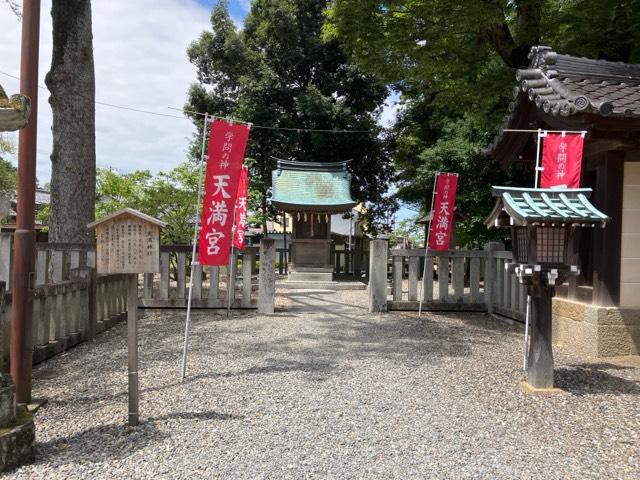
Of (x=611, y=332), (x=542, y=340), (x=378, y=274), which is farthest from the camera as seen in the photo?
(x=378, y=274)

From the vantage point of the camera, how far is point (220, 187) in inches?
237

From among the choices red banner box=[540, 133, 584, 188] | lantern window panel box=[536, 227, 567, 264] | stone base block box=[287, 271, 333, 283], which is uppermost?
red banner box=[540, 133, 584, 188]

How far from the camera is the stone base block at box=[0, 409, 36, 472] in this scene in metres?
2.97

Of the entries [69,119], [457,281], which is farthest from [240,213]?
[457,281]

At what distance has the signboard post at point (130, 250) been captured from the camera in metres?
3.75

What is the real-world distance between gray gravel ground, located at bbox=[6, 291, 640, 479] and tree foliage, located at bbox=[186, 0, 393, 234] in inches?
592

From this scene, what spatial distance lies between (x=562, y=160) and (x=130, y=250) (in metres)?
4.74

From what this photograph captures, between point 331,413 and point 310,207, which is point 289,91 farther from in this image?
point 331,413

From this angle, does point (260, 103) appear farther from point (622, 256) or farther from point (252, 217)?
point (622, 256)

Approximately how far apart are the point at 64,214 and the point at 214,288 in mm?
2978

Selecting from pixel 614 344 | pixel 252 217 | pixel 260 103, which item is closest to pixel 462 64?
pixel 614 344

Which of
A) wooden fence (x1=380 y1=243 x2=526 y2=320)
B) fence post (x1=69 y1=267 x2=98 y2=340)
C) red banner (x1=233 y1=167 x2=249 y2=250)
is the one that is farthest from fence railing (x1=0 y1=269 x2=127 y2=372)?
wooden fence (x1=380 y1=243 x2=526 y2=320)

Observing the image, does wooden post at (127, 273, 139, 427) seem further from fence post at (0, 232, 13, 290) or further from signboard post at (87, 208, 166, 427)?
fence post at (0, 232, 13, 290)

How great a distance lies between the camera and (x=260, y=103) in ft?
68.5
